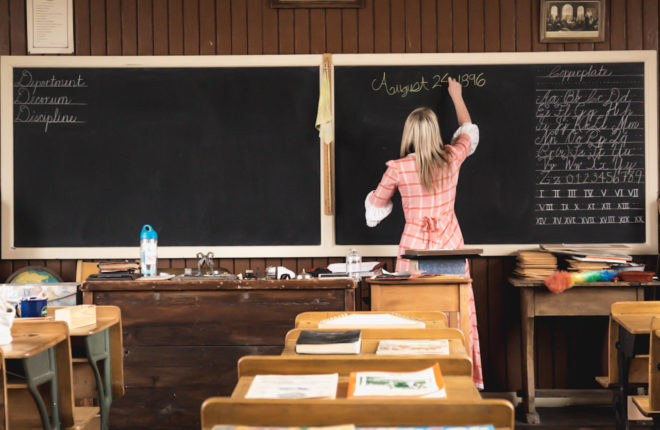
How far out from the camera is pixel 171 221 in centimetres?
430

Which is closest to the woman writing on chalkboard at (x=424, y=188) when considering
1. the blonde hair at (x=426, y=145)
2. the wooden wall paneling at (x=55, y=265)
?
the blonde hair at (x=426, y=145)

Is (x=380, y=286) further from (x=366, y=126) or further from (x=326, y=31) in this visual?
(x=326, y=31)

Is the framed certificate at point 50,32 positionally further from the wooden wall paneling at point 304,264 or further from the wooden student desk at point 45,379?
the wooden student desk at point 45,379

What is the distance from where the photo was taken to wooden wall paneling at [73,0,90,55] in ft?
14.1

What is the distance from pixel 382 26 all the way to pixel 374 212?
1224 mm

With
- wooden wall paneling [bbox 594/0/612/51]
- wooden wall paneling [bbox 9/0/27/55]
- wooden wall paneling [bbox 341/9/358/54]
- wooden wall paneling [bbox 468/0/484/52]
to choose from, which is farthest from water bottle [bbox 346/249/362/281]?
wooden wall paneling [bbox 9/0/27/55]

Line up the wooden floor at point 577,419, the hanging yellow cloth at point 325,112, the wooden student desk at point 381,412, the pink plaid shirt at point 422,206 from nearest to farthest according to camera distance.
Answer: the wooden student desk at point 381,412
the wooden floor at point 577,419
the pink plaid shirt at point 422,206
the hanging yellow cloth at point 325,112

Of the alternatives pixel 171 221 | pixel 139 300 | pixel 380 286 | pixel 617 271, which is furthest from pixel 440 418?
pixel 171 221

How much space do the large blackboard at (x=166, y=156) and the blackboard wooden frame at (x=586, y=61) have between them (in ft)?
1.66

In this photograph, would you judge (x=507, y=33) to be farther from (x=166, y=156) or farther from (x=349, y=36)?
(x=166, y=156)

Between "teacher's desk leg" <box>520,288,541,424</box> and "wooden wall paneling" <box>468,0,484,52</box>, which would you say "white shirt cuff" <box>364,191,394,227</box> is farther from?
"wooden wall paneling" <box>468,0,484,52</box>

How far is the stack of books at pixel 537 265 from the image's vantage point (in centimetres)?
388

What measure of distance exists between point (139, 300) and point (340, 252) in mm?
1460

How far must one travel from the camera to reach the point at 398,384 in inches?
55.9
